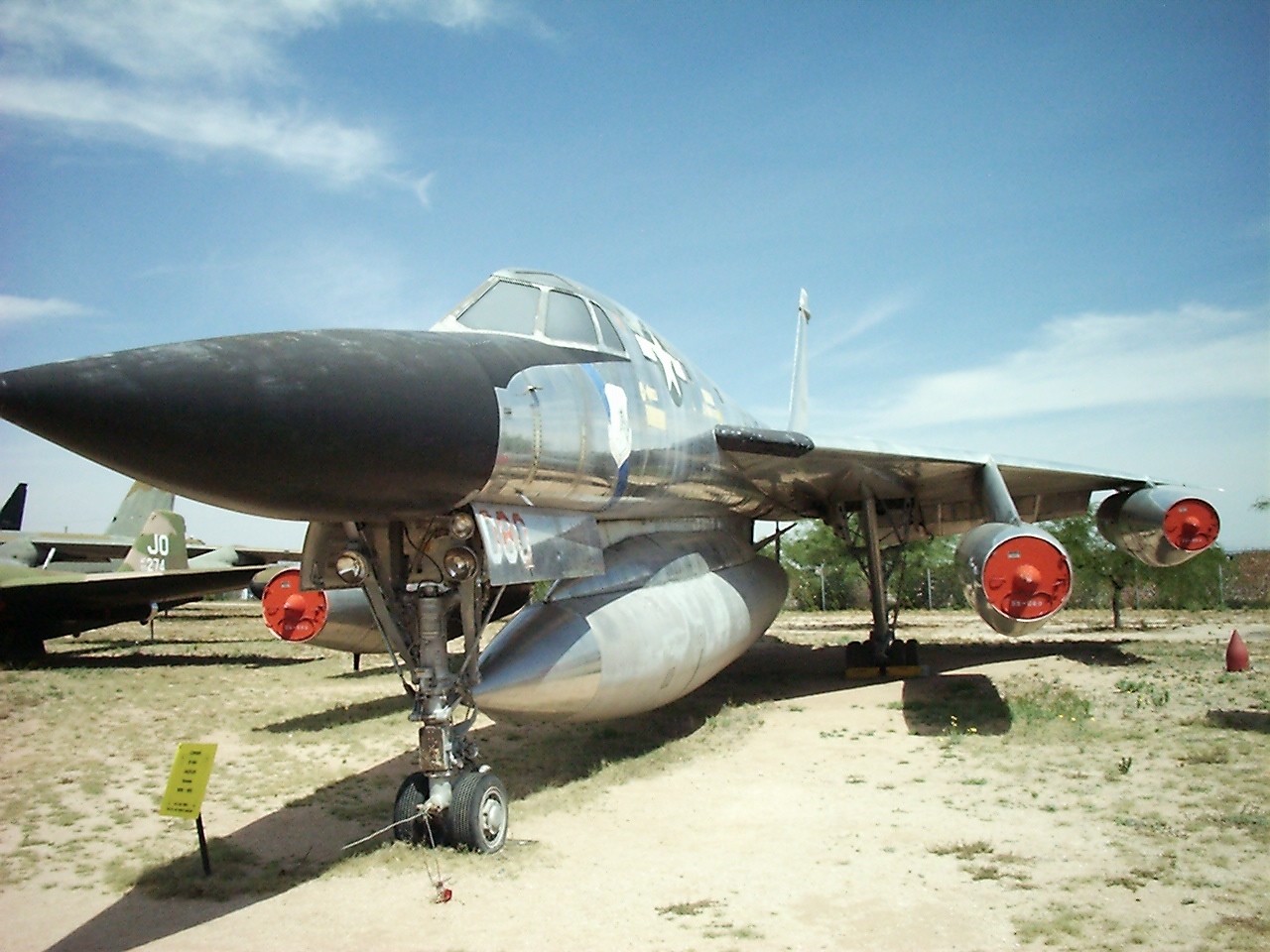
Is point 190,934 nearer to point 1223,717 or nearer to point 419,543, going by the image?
point 419,543

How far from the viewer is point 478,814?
5555 mm

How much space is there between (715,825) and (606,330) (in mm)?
3658

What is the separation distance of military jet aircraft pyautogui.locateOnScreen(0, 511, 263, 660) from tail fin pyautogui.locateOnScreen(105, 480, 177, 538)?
8.14 meters

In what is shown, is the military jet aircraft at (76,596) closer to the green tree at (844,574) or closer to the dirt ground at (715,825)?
the dirt ground at (715,825)

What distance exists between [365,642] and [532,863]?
6.16 metres

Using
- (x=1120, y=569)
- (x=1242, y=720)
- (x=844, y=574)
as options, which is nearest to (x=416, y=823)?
(x=1242, y=720)

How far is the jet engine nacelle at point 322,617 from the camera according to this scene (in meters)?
10.7

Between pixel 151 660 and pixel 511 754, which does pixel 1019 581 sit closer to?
pixel 511 754

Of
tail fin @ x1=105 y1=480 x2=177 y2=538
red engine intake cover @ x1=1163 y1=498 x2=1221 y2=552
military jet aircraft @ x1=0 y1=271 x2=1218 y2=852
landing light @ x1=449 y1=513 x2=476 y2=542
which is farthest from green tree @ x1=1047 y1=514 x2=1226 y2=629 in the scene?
tail fin @ x1=105 y1=480 x2=177 y2=538

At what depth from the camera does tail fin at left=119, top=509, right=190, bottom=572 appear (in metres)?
21.5

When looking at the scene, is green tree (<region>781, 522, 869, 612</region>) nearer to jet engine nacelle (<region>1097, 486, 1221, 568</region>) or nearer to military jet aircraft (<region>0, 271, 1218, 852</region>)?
jet engine nacelle (<region>1097, 486, 1221, 568</region>)

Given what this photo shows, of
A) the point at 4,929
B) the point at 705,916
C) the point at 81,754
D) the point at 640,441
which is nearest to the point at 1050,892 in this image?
the point at 705,916

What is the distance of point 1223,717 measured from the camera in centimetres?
880

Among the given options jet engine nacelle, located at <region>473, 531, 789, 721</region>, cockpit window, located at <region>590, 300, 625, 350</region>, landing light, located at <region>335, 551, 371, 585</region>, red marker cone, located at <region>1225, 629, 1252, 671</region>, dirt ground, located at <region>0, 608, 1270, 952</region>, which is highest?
cockpit window, located at <region>590, 300, 625, 350</region>
